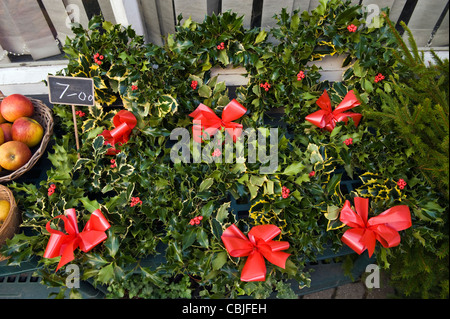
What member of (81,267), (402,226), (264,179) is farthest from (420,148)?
(81,267)

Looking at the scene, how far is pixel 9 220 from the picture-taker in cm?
137

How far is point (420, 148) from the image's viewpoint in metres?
1.29

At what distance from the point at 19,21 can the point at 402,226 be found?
88.0 inches

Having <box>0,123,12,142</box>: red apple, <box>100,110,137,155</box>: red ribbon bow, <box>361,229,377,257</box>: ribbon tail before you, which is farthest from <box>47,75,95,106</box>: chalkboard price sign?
<box>361,229,377,257</box>: ribbon tail

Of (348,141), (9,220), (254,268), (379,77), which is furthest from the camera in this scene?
(379,77)

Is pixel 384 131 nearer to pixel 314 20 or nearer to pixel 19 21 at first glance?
pixel 314 20

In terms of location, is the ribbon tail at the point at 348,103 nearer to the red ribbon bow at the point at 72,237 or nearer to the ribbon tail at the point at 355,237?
the ribbon tail at the point at 355,237

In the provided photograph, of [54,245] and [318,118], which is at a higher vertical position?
[318,118]

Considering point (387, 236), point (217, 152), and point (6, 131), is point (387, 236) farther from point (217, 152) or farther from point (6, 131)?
point (6, 131)

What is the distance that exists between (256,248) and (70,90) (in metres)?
1.04

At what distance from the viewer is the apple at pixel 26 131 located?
1638mm

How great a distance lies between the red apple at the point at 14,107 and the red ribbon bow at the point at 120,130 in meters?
0.51

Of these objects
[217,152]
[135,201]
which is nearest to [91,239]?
[135,201]

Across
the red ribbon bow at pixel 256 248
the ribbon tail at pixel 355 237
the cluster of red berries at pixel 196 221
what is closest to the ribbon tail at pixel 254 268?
the red ribbon bow at pixel 256 248
